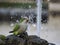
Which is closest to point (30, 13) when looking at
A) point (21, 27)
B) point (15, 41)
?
point (21, 27)

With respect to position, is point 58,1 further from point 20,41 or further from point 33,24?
point 20,41

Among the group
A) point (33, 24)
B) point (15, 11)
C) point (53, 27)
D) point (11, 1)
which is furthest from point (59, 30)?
point (11, 1)

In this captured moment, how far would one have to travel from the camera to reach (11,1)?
576 centimetres

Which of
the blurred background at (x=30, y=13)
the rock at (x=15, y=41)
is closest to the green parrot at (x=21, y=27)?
the rock at (x=15, y=41)

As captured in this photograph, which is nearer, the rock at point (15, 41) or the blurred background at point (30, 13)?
the rock at point (15, 41)

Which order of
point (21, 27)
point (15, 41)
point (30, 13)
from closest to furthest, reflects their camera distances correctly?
point (15, 41)
point (21, 27)
point (30, 13)

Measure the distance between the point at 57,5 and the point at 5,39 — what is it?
4167mm

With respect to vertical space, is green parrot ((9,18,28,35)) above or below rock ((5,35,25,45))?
above

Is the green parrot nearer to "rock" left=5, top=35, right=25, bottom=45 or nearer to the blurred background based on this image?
"rock" left=5, top=35, right=25, bottom=45

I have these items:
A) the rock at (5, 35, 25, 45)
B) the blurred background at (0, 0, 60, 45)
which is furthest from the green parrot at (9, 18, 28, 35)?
the blurred background at (0, 0, 60, 45)

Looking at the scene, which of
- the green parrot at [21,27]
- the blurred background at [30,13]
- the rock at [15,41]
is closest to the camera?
the rock at [15,41]

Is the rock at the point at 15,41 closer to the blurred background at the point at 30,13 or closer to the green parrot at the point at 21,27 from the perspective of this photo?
the green parrot at the point at 21,27

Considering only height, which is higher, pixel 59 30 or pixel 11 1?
pixel 11 1

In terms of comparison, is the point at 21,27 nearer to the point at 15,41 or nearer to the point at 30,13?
the point at 15,41
